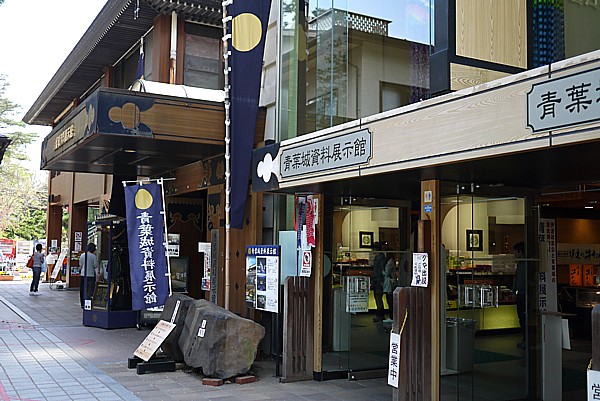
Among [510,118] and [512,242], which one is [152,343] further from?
[510,118]

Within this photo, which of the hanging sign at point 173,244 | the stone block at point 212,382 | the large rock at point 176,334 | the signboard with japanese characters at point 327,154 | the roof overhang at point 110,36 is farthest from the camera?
the roof overhang at point 110,36

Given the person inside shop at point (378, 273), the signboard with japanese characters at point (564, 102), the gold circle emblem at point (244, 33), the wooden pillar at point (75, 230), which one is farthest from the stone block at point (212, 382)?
the wooden pillar at point (75, 230)

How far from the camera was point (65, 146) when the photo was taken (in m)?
11.4

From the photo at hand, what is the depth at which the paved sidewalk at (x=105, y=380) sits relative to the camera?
25.4 feet

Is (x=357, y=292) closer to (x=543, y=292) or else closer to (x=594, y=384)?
(x=543, y=292)

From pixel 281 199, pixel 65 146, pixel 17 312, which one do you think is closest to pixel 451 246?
pixel 281 199

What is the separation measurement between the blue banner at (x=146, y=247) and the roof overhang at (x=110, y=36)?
17.4 ft

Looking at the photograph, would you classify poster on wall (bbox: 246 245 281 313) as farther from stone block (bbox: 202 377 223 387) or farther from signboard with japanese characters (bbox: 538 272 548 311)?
signboard with japanese characters (bbox: 538 272 548 311)

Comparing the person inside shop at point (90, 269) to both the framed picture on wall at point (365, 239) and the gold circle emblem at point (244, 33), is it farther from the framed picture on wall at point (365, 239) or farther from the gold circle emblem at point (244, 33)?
the framed picture on wall at point (365, 239)

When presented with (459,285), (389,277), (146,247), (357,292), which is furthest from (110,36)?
(459,285)

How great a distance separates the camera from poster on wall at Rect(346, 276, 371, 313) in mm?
9219

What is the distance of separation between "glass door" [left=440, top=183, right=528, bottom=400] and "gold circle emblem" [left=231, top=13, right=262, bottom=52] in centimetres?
451

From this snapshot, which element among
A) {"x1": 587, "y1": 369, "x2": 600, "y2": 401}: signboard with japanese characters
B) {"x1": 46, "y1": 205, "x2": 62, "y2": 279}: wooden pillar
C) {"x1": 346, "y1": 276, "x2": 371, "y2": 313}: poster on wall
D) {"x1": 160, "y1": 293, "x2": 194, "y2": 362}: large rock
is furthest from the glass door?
{"x1": 46, "y1": 205, "x2": 62, "y2": 279}: wooden pillar

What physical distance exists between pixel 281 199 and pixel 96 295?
540cm
